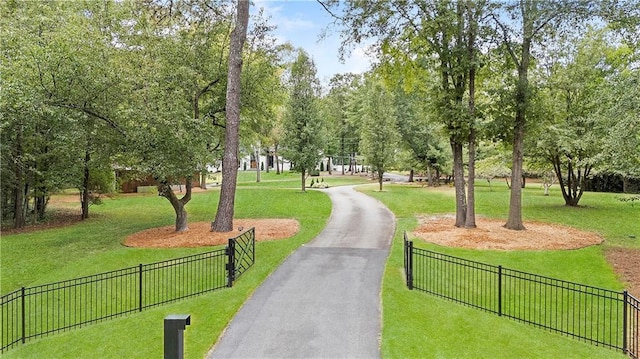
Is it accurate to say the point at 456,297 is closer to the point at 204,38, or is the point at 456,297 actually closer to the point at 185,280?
the point at 185,280

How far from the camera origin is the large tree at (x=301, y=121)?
89.5 ft

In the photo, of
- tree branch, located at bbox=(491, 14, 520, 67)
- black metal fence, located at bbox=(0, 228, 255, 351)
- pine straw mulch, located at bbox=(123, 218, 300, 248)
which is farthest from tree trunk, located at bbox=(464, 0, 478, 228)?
black metal fence, located at bbox=(0, 228, 255, 351)

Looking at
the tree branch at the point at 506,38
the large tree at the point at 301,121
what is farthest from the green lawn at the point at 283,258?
the tree branch at the point at 506,38

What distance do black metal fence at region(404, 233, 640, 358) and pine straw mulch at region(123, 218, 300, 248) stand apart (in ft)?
21.0

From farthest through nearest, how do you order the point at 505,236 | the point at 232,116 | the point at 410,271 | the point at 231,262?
the point at 232,116 < the point at 505,236 < the point at 231,262 < the point at 410,271

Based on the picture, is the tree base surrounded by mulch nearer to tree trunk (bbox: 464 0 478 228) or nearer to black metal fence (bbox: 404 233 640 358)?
tree trunk (bbox: 464 0 478 228)

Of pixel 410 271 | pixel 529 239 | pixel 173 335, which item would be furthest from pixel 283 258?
pixel 529 239

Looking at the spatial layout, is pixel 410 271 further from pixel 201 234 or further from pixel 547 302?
pixel 201 234

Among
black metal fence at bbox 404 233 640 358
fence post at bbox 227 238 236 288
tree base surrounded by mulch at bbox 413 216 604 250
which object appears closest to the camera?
black metal fence at bbox 404 233 640 358

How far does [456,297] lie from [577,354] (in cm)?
259

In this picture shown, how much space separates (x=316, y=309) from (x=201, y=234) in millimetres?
8358

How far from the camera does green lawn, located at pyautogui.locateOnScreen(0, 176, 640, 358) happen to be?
6.16m

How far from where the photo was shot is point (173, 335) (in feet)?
11.1

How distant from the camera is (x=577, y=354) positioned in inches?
234
